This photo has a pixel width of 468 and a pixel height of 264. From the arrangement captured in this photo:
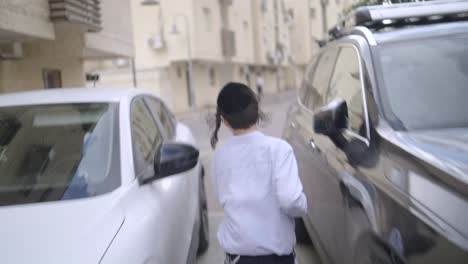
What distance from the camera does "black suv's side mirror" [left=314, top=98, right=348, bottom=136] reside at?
10.2 ft

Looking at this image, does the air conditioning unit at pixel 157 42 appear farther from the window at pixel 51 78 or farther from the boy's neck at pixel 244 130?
the boy's neck at pixel 244 130

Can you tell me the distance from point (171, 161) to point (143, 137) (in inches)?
24.7

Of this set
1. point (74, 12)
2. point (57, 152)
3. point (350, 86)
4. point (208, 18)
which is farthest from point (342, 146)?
point (208, 18)

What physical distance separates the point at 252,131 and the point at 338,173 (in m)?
0.82

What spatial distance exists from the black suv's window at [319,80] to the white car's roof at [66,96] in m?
1.52

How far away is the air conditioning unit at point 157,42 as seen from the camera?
29.1m

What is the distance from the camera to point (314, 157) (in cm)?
399

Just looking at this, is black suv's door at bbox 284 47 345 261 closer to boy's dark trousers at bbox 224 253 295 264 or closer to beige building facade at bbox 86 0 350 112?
boy's dark trousers at bbox 224 253 295 264

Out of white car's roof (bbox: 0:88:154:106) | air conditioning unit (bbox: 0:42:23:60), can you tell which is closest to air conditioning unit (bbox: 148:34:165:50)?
air conditioning unit (bbox: 0:42:23:60)

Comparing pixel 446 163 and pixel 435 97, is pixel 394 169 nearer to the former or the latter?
pixel 446 163

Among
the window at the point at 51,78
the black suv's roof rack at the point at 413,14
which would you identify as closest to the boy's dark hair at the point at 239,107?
the black suv's roof rack at the point at 413,14

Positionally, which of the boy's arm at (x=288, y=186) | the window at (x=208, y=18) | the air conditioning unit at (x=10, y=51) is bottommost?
the boy's arm at (x=288, y=186)

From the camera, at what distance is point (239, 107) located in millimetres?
2541

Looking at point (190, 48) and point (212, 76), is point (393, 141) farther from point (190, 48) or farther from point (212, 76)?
point (212, 76)
